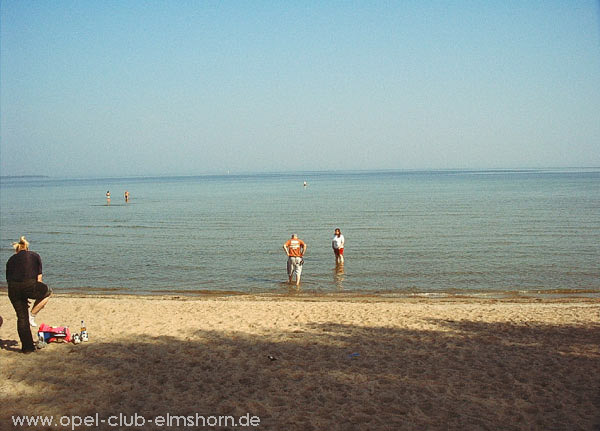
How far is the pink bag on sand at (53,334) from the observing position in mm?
9312

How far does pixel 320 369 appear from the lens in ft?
26.0

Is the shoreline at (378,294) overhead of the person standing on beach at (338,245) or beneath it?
beneath

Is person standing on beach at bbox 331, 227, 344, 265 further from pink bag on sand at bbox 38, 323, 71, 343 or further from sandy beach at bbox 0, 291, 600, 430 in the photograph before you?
pink bag on sand at bbox 38, 323, 71, 343

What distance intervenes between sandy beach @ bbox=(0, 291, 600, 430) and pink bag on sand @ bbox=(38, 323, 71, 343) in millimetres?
248

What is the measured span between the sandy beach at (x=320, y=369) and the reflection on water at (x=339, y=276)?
4099 millimetres

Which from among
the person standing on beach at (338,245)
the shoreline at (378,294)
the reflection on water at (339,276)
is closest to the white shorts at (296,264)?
the shoreline at (378,294)

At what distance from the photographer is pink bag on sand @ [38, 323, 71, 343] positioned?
931cm

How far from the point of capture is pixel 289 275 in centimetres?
1662

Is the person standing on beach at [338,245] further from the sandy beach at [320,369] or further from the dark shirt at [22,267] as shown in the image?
the dark shirt at [22,267]

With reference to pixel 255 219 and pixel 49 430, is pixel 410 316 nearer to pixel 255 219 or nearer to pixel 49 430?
pixel 49 430

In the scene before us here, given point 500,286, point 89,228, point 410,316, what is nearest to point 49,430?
point 410,316

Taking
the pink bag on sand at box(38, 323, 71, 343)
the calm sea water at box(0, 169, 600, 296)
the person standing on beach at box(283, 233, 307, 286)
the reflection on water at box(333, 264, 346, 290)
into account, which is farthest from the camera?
the calm sea water at box(0, 169, 600, 296)

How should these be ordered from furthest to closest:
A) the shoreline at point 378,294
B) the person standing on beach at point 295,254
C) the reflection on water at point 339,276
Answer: the reflection on water at point 339,276, the person standing on beach at point 295,254, the shoreline at point 378,294

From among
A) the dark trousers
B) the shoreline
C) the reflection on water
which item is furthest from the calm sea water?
the dark trousers
